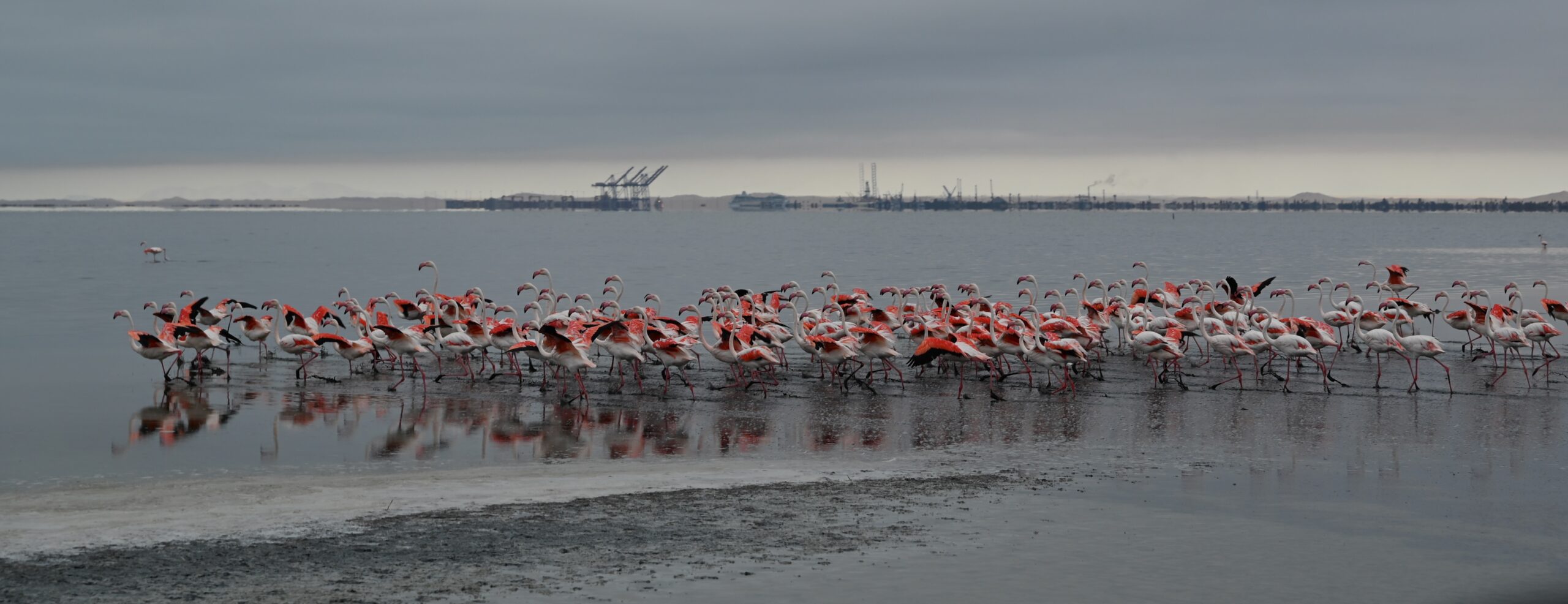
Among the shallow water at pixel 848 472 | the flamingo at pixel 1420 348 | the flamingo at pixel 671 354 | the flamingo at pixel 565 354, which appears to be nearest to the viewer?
the shallow water at pixel 848 472

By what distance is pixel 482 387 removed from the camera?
17172mm

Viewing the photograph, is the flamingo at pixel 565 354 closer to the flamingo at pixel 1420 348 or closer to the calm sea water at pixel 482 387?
the calm sea water at pixel 482 387

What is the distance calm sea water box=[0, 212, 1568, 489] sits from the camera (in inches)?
504

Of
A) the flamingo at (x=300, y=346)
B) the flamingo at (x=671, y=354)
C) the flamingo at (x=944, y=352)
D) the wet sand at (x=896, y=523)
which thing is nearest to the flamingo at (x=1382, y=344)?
the wet sand at (x=896, y=523)

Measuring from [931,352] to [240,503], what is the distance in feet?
27.0

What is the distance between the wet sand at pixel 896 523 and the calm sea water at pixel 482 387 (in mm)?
380

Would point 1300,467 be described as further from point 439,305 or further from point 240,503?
point 439,305

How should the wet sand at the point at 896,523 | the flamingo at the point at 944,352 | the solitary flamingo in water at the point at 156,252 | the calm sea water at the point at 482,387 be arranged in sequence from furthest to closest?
1. the solitary flamingo in water at the point at 156,252
2. the flamingo at the point at 944,352
3. the calm sea water at the point at 482,387
4. the wet sand at the point at 896,523

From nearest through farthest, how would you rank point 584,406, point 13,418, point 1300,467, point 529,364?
point 1300,467, point 13,418, point 584,406, point 529,364

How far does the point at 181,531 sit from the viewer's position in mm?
9258

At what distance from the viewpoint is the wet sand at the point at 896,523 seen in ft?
27.2

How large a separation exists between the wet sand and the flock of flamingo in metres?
2.66

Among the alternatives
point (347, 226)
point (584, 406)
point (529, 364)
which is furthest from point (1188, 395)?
point (347, 226)

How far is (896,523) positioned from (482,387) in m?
8.72
